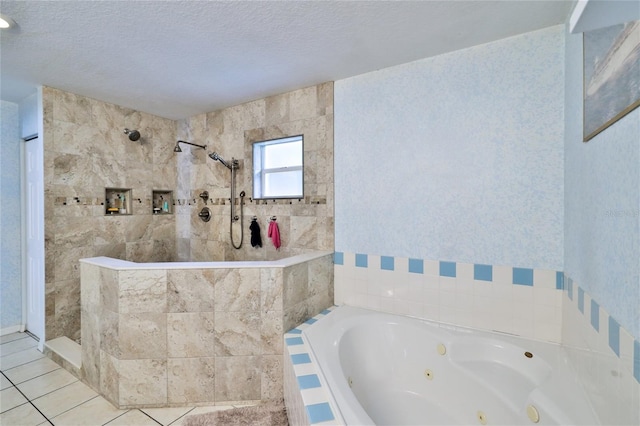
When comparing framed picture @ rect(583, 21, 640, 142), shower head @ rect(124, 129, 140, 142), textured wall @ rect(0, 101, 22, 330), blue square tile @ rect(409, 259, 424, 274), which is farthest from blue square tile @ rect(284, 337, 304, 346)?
textured wall @ rect(0, 101, 22, 330)

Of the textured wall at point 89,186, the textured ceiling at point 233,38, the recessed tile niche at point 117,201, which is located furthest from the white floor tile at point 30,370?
the textured ceiling at point 233,38

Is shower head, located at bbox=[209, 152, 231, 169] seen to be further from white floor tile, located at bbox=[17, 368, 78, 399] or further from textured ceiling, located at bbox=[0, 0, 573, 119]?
white floor tile, located at bbox=[17, 368, 78, 399]

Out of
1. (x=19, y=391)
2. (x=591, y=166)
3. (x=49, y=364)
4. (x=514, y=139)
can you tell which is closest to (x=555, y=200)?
(x=514, y=139)

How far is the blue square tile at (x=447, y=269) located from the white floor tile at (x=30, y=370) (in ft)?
10.3

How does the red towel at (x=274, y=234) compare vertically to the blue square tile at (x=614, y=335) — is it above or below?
above

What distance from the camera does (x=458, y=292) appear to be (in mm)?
1890

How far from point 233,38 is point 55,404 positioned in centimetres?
267

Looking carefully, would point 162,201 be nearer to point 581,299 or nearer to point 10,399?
point 10,399

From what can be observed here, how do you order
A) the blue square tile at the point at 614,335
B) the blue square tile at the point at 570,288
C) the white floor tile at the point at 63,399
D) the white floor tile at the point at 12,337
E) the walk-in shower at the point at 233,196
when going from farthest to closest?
1. the walk-in shower at the point at 233,196
2. the white floor tile at the point at 12,337
3. the white floor tile at the point at 63,399
4. the blue square tile at the point at 570,288
5. the blue square tile at the point at 614,335

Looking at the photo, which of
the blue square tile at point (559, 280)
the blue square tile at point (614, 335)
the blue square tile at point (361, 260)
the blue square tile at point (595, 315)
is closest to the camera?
the blue square tile at point (614, 335)

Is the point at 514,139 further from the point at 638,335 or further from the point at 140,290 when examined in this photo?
the point at 140,290

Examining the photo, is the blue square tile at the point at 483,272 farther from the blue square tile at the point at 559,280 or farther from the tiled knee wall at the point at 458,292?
the blue square tile at the point at 559,280

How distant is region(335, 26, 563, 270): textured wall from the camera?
1.65 meters

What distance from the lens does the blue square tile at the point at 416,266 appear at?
6.58 ft
